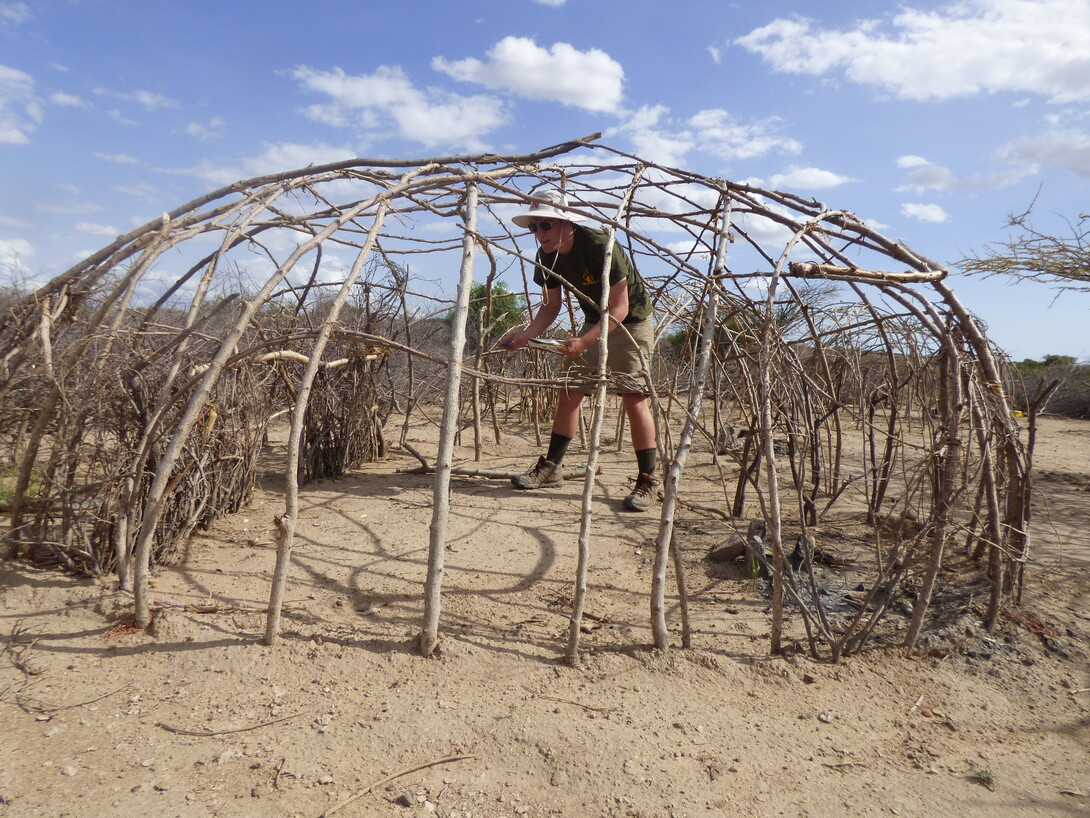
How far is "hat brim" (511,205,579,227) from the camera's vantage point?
3318mm

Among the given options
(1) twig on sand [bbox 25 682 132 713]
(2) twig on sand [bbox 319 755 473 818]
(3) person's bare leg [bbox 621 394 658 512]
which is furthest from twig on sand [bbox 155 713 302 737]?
(3) person's bare leg [bbox 621 394 658 512]

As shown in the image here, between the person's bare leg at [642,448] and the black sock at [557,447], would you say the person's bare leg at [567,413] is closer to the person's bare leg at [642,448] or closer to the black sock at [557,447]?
the black sock at [557,447]

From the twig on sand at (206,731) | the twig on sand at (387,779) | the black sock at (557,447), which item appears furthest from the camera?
the black sock at (557,447)

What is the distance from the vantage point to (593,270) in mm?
3820

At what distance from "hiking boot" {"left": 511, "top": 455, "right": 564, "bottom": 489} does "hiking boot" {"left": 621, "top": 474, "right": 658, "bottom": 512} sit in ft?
1.94

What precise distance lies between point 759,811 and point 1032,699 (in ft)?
4.29

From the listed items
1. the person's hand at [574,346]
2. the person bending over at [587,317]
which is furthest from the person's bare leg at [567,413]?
the person's hand at [574,346]

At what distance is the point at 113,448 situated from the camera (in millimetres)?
2809

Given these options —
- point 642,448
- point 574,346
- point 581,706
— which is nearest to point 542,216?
point 574,346

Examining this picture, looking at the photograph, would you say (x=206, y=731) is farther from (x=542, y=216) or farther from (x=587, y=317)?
(x=587, y=317)

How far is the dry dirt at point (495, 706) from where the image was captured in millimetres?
1821

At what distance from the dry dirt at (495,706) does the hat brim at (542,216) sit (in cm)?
174

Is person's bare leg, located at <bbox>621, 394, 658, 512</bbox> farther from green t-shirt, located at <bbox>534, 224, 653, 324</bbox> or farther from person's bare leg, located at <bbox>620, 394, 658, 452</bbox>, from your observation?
green t-shirt, located at <bbox>534, 224, 653, 324</bbox>

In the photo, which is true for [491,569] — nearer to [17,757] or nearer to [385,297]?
[17,757]
